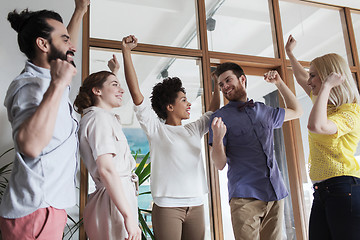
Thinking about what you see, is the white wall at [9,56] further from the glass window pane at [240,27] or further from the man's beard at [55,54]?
the glass window pane at [240,27]

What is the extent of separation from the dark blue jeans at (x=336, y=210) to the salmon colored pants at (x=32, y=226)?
47.4 inches

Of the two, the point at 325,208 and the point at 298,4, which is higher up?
the point at 298,4

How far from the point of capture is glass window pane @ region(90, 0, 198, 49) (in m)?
2.59

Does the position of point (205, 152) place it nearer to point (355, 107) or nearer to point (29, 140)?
point (355, 107)

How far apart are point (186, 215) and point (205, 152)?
0.86 m

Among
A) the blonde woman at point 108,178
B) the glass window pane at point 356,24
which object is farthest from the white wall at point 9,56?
the glass window pane at point 356,24

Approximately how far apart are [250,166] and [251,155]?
68mm

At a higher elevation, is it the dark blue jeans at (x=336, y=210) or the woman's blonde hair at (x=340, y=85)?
the woman's blonde hair at (x=340, y=85)

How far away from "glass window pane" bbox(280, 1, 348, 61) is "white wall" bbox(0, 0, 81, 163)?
7.07ft

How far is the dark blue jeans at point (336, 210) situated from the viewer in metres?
1.39

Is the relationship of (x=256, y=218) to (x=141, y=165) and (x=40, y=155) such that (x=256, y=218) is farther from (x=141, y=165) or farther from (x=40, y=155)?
(x=40, y=155)

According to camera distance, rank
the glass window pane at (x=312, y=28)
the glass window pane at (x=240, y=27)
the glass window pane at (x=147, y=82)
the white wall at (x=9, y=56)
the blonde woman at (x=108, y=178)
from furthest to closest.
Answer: the glass window pane at (x=312, y=28) → the glass window pane at (x=240, y=27) → the glass window pane at (x=147, y=82) → the white wall at (x=9, y=56) → the blonde woman at (x=108, y=178)

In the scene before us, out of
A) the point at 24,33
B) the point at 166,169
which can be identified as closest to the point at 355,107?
the point at 166,169

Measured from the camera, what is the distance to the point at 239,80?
213 centimetres
